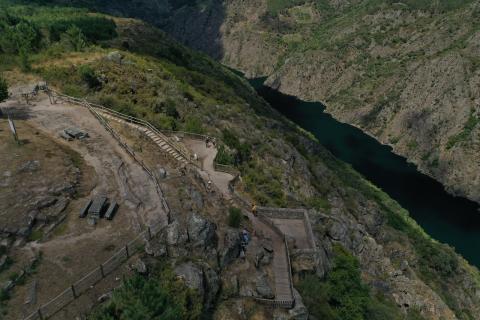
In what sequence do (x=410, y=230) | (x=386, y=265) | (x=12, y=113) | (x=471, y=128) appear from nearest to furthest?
(x=12, y=113)
(x=386, y=265)
(x=410, y=230)
(x=471, y=128)

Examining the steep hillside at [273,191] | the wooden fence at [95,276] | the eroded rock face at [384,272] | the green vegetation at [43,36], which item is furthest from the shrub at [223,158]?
the green vegetation at [43,36]

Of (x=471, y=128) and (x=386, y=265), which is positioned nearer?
(x=386, y=265)

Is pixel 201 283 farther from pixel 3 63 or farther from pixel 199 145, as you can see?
pixel 3 63

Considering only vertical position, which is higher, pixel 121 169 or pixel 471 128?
pixel 471 128

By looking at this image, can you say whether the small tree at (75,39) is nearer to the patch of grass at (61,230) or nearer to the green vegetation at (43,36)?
the green vegetation at (43,36)

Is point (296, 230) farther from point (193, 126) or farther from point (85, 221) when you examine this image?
point (193, 126)

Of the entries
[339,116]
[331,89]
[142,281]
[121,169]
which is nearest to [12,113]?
[121,169]

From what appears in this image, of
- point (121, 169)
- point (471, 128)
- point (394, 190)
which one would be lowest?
point (394, 190)

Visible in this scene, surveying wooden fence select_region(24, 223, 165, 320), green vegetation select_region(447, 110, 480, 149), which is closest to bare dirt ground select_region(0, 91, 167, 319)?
wooden fence select_region(24, 223, 165, 320)
